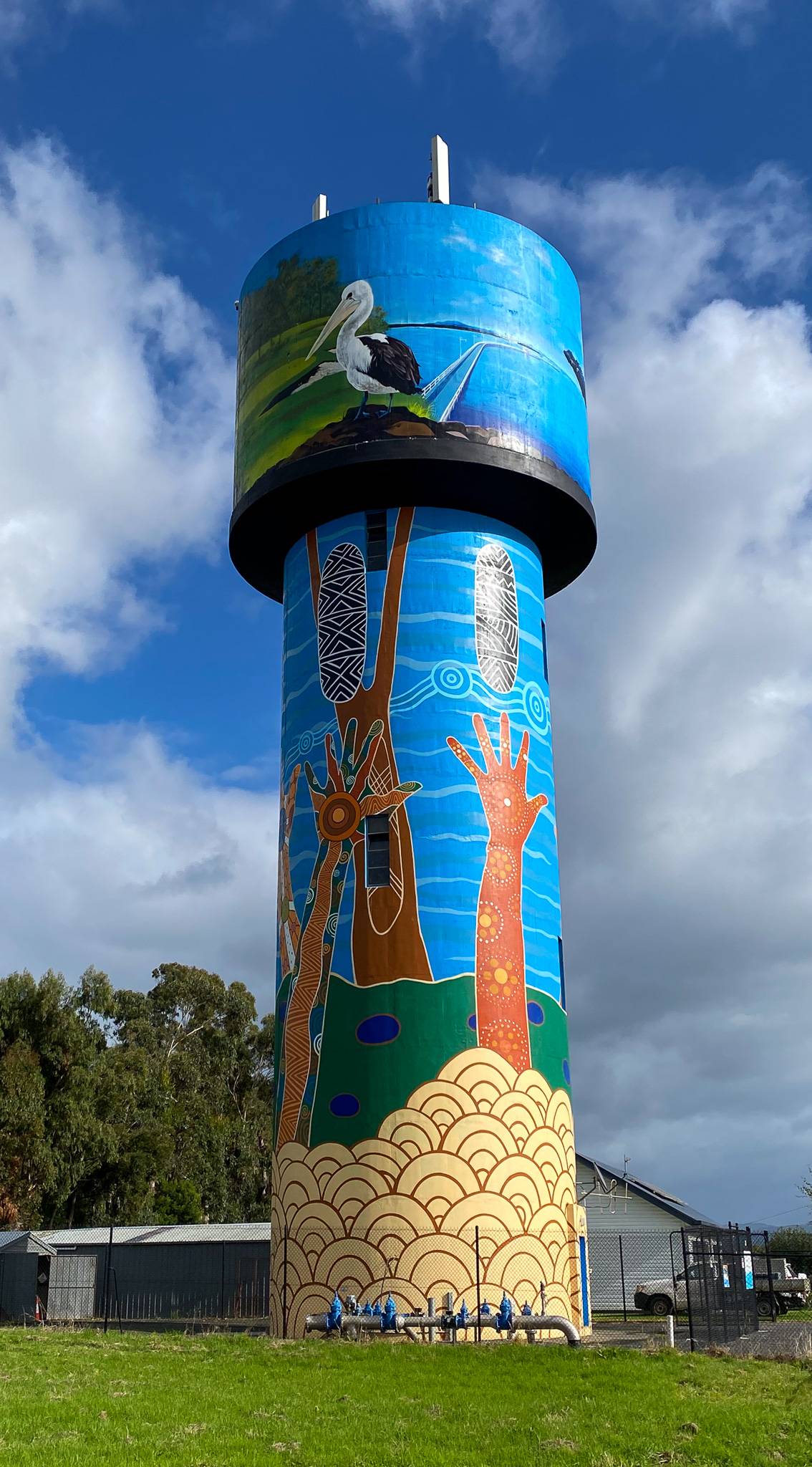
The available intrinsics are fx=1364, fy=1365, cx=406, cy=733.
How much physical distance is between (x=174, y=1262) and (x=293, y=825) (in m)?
19.6

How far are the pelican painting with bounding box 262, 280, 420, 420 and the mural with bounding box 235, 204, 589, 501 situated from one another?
35mm

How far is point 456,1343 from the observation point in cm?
2353

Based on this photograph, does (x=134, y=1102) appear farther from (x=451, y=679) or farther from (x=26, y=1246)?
(x=451, y=679)

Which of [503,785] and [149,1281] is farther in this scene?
[149,1281]

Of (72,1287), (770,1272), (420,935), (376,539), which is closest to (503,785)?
(420,935)

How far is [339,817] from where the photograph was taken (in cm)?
3130

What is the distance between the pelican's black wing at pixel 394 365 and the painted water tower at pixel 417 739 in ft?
0.19

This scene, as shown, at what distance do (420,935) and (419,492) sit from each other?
11.0 m

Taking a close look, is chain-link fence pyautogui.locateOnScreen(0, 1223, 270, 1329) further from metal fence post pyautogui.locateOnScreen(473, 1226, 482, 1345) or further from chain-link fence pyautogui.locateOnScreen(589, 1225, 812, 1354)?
metal fence post pyautogui.locateOnScreen(473, 1226, 482, 1345)

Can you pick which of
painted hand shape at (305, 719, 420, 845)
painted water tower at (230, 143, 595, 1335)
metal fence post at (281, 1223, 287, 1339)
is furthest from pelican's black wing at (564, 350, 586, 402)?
metal fence post at (281, 1223, 287, 1339)

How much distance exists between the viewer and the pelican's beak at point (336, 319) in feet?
111

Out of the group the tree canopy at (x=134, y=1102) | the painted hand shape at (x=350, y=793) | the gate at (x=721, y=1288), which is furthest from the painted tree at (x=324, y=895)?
the tree canopy at (x=134, y=1102)

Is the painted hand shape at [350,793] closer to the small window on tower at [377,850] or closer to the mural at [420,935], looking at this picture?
the mural at [420,935]

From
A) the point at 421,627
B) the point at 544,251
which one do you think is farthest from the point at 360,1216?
the point at 544,251
